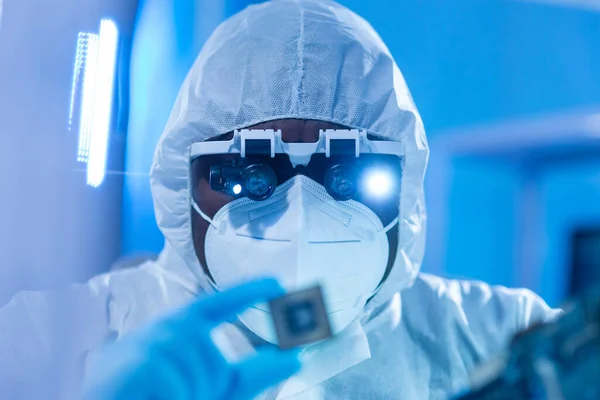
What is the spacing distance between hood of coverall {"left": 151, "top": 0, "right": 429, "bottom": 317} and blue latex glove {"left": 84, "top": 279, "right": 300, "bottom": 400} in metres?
0.27

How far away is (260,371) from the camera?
676 millimetres

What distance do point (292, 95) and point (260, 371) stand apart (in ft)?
1.41

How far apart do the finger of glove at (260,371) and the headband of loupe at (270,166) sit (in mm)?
240

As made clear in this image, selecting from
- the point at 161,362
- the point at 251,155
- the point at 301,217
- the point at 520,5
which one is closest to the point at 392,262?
the point at 301,217

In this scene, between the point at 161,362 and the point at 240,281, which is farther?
the point at 240,281

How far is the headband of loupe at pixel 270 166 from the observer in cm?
80

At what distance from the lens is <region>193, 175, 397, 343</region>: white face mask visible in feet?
2.70

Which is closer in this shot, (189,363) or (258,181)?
(189,363)

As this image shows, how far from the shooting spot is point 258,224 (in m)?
0.84

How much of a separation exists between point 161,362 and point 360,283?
369 millimetres

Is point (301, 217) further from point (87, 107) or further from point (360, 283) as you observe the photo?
point (87, 107)

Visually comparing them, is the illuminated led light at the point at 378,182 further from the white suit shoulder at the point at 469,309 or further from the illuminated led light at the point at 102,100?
the illuminated led light at the point at 102,100

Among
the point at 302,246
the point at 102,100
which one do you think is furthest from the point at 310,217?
the point at 102,100

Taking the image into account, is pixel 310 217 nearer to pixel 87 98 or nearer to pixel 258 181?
pixel 258 181
